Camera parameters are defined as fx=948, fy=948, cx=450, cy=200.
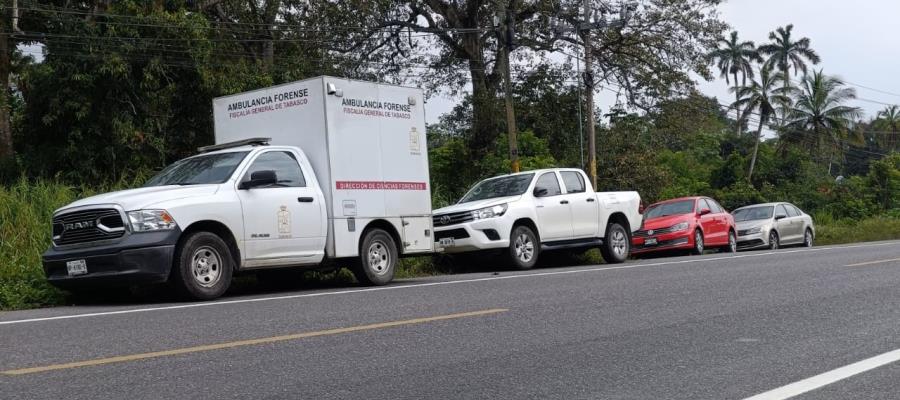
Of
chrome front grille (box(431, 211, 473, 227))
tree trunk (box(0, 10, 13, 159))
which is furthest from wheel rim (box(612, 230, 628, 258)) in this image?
tree trunk (box(0, 10, 13, 159))

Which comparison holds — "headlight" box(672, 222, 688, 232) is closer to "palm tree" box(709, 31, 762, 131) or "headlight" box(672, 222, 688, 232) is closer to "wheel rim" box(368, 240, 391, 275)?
"wheel rim" box(368, 240, 391, 275)

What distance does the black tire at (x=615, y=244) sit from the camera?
59.2 ft

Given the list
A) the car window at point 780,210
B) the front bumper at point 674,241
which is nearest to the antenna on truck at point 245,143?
the front bumper at point 674,241

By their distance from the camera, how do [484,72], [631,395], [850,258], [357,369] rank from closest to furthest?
[631,395] → [357,369] → [850,258] → [484,72]

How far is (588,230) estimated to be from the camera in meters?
17.6

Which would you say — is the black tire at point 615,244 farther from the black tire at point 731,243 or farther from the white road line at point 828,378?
the white road line at point 828,378

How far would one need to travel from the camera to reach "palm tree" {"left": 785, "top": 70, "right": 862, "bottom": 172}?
58.5 m

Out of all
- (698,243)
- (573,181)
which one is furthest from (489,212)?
(698,243)

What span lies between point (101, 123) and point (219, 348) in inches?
703

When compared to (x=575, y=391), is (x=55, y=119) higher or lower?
higher

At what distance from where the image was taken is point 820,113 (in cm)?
5916

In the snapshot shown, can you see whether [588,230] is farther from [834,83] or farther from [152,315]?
[834,83]

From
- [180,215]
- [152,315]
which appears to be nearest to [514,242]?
[180,215]

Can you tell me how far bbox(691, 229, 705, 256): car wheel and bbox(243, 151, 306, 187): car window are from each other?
42.1ft
